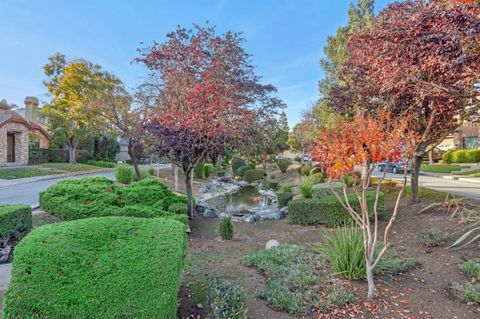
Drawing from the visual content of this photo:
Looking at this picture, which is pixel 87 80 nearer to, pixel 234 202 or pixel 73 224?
pixel 234 202

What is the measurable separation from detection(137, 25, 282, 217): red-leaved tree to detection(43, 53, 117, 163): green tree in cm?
948

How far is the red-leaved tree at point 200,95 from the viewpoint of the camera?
6.91m

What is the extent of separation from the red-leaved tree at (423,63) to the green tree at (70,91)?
60.0ft

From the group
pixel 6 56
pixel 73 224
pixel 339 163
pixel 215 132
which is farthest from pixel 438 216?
pixel 6 56

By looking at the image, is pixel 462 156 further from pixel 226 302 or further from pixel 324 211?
pixel 226 302

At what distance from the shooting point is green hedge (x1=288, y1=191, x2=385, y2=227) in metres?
6.54

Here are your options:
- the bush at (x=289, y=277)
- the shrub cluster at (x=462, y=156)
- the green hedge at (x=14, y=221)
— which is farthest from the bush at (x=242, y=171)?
the bush at (x=289, y=277)

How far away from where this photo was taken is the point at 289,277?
335 cm

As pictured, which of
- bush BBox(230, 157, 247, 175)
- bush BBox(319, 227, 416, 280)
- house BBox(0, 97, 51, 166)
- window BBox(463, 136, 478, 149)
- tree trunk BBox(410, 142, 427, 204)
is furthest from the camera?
window BBox(463, 136, 478, 149)

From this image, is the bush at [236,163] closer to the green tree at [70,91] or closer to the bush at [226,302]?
the green tree at [70,91]

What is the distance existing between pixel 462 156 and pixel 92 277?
3052 centimetres

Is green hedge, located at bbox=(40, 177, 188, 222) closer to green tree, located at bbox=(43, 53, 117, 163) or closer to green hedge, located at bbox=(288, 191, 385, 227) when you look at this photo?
green hedge, located at bbox=(288, 191, 385, 227)

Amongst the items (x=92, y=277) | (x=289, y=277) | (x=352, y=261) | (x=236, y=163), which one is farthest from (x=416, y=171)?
(x=236, y=163)

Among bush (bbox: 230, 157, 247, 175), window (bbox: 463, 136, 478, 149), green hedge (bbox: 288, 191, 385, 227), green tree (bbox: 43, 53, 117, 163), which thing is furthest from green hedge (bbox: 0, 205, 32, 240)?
window (bbox: 463, 136, 478, 149)
